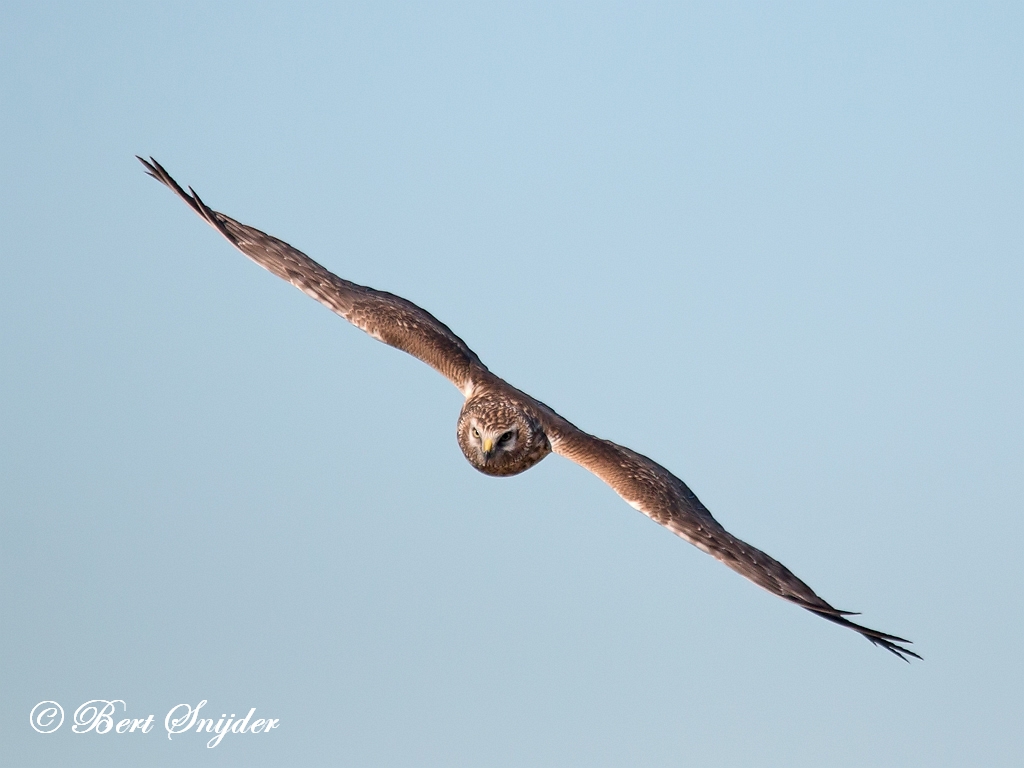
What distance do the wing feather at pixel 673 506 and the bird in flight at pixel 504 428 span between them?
0.01 meters

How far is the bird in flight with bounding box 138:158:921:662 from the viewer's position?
19.3 m

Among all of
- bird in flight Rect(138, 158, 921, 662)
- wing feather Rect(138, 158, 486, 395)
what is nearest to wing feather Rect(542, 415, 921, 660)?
bird in flight Rect(138, 158, 921, 662)

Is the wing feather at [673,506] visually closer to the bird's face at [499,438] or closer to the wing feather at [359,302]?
the bird's face at [499,438]

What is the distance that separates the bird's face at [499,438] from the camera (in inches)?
794

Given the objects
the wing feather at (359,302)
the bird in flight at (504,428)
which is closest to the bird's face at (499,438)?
the bird in flight at (504,428)

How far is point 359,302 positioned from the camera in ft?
73.0

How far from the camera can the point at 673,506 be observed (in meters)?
20.1

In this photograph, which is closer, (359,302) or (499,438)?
(499,438)

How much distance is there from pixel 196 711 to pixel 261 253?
6.57m

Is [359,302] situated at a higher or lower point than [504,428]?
higher

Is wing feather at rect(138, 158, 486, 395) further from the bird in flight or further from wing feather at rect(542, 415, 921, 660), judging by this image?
wing feather at rect(542, 415, 921, 660)

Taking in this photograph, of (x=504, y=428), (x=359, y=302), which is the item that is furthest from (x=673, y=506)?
(x=359, y=302)

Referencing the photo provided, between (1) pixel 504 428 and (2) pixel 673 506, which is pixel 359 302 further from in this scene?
(2) pixel 673 506

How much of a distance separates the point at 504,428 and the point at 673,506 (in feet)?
7.63
